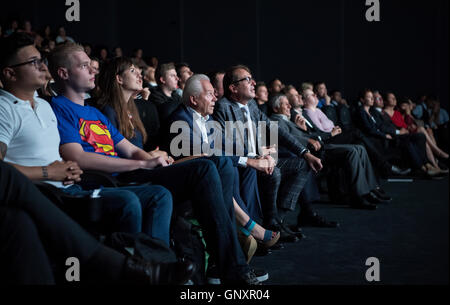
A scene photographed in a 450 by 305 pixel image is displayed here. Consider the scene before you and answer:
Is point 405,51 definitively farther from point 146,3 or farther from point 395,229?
point 395,229

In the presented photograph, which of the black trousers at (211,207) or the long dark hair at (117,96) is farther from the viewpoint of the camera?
the long dark hair at (117,96)

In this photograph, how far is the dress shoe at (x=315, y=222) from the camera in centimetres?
335

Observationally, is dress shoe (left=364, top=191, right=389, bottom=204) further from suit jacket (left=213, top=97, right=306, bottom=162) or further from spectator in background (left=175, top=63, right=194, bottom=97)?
spectator in background (left=175, top=63, right=194, bottom=97)

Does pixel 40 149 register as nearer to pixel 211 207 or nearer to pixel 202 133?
pixel 211 207

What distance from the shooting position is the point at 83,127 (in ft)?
6.77

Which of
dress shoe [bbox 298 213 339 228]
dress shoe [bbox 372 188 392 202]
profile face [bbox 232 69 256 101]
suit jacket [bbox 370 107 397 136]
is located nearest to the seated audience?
profile face [bbox 232 69 256 101]

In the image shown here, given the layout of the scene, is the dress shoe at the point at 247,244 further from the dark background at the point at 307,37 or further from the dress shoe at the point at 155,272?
the dark background at the point at 307,37

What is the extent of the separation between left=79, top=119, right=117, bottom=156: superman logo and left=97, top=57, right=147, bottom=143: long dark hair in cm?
23

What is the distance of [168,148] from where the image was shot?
2.47 metres

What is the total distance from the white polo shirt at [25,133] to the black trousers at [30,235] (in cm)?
41

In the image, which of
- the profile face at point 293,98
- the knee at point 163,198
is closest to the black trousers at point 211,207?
the knee at point 163,198

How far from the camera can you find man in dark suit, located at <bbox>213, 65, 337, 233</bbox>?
9.84 ft

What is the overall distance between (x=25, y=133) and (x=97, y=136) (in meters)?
0.40
